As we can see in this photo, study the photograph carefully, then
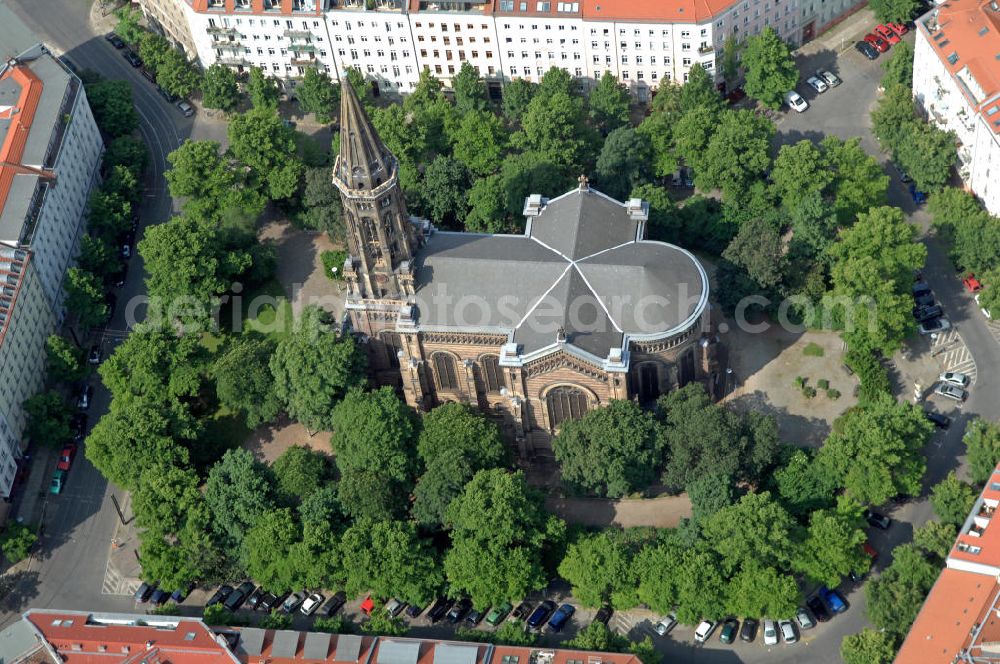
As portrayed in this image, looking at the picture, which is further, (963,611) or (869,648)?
(869,648)

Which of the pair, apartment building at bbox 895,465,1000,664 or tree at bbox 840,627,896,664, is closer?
apartment building at bbox 895,465,1000,664

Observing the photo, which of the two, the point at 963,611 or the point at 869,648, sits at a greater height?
the point at 963,611

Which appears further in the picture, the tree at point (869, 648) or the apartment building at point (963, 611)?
the tree at point (869, 648)

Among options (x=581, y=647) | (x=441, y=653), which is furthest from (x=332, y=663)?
(x=581, y=647)
